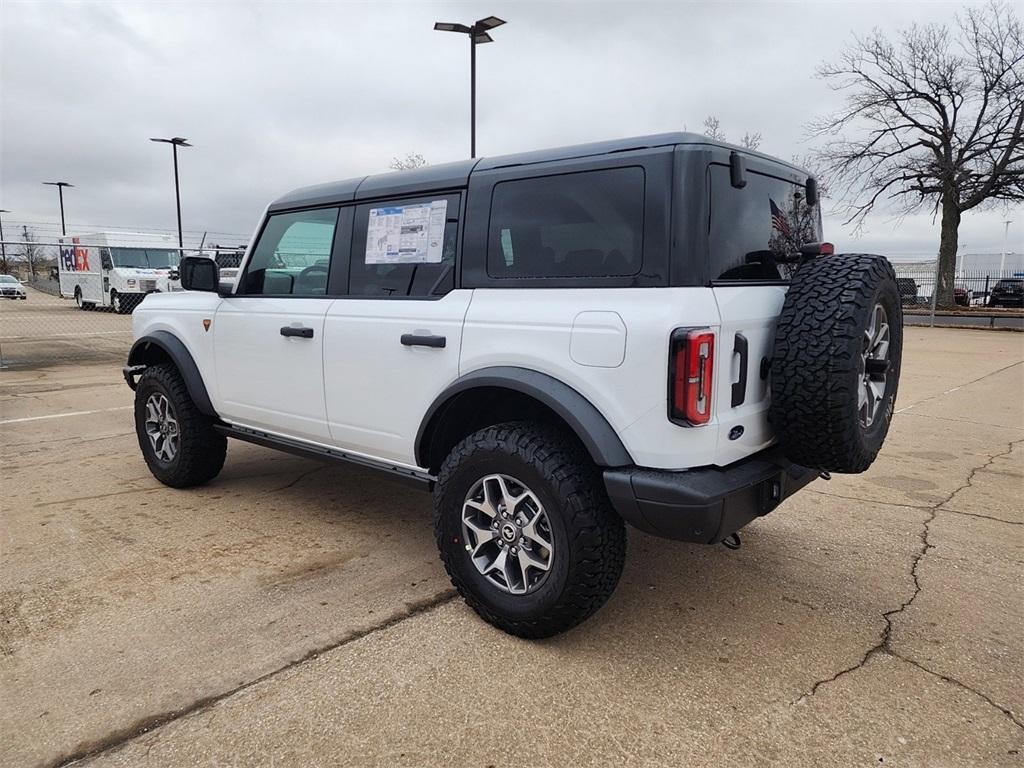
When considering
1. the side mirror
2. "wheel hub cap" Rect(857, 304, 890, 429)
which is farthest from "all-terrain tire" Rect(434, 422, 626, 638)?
the side mirror

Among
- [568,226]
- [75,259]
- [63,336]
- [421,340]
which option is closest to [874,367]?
[568,226]

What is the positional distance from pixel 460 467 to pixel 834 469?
146 centimetres

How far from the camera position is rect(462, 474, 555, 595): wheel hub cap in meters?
2.71

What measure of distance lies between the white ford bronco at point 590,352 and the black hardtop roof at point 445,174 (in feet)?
0.05

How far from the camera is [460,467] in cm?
287

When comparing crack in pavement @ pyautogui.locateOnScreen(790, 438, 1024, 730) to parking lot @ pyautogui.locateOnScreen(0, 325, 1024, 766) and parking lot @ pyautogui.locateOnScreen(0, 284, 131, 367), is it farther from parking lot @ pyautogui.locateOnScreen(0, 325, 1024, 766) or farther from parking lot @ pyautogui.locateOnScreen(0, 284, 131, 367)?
parking lot @ pyautogui.locateOnScreen(0, 284, 131, 367)

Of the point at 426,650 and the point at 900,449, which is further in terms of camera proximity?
the point at 900,449

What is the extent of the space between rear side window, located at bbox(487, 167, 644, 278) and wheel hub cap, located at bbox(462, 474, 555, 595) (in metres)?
0.88

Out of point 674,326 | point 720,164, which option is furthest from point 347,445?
point 720,164

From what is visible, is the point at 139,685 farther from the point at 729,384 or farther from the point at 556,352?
the point at 729,384

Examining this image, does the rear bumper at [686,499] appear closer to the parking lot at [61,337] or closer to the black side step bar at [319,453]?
the black side step bar at [319,453]

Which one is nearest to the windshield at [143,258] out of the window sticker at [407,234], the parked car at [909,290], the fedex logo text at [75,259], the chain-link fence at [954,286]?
the fedex logo text at [75,259]

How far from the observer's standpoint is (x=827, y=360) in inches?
98.5

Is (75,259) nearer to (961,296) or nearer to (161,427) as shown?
(161,427)
